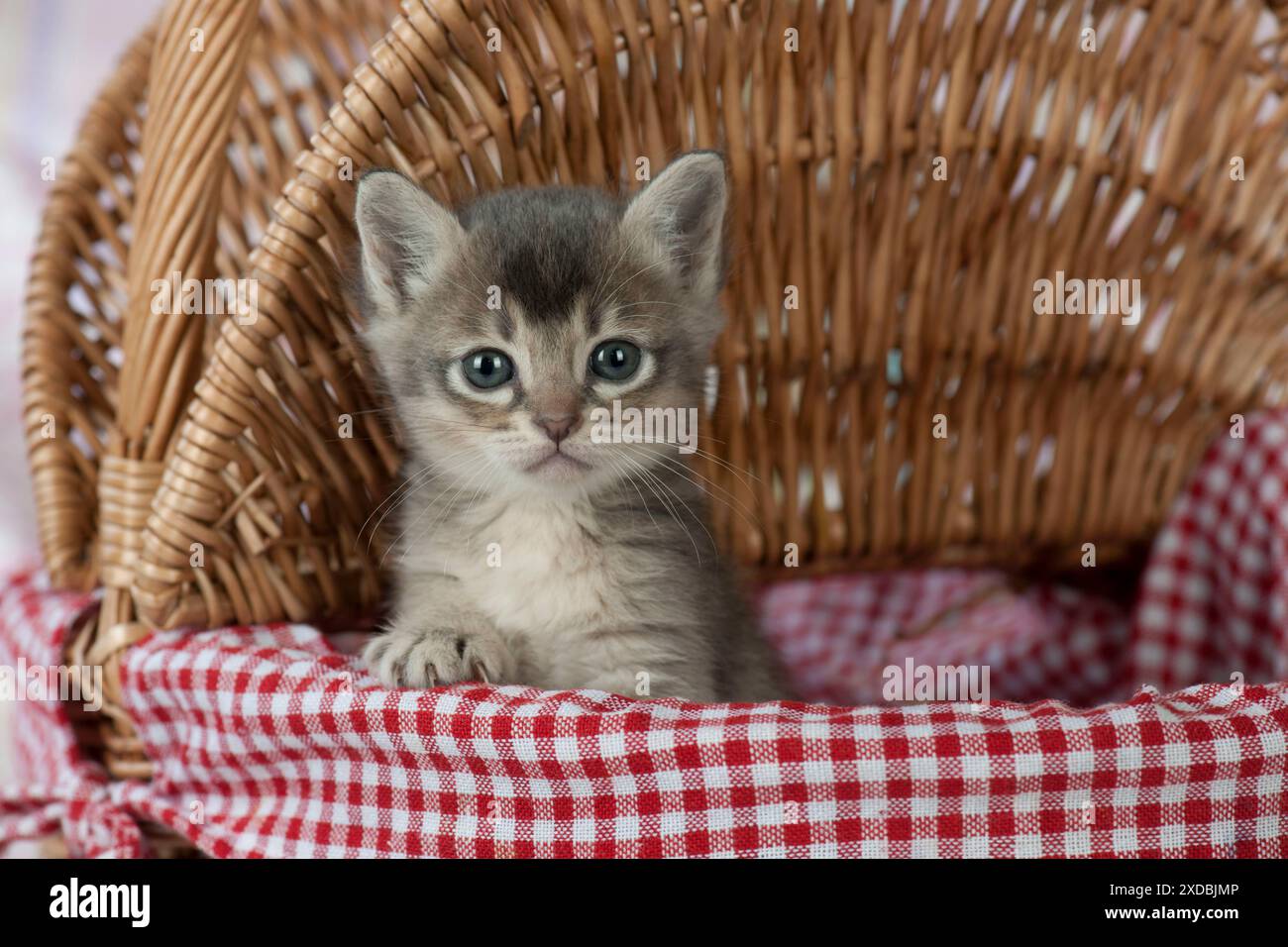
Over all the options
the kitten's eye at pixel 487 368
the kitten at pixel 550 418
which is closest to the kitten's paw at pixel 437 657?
the kitten at pixel 550 418

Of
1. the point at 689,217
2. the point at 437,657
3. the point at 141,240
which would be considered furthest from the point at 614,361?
the point at 141,240

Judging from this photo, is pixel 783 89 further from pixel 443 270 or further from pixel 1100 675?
pixel 1100 675

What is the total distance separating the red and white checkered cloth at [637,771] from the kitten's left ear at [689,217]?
603 mm

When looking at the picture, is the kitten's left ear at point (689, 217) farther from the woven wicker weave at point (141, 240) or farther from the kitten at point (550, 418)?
the woven wicker weave at point (141, 240)

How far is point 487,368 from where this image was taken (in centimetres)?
144

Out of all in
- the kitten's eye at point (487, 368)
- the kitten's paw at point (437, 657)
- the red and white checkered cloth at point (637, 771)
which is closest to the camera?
the red and white checkered cloth at point (637, 771)

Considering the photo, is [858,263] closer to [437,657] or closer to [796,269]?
[796,269]

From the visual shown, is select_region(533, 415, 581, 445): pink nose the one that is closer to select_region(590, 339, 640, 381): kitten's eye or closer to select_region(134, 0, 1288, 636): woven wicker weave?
select_region(590, 339, 640, 381): kitten's eye

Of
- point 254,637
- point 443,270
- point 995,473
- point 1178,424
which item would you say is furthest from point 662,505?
point 1178,424

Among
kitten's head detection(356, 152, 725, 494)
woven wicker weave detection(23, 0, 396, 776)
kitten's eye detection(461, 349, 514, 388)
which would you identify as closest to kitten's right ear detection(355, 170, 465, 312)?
kitten's head detection(356, 152, 725, 494)

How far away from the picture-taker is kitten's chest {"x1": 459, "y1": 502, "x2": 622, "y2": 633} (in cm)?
148

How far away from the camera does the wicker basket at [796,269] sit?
A: 58.9 inches

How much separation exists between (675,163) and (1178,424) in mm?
1183

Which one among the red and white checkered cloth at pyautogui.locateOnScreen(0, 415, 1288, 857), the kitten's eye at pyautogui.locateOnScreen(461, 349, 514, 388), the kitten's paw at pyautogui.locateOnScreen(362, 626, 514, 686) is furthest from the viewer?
the kitten's eye at pyautogui.locateOnScreen(461, 349, 514, 388)
